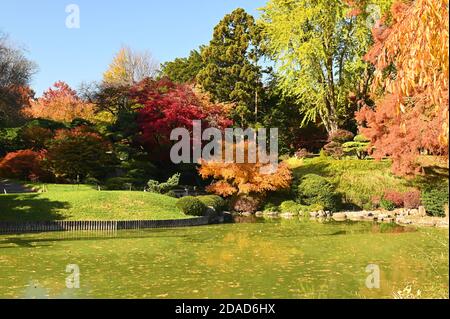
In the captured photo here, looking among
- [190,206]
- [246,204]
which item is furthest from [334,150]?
[190,206]

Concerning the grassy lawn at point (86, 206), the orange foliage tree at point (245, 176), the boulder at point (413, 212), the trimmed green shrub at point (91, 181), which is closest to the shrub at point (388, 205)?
the boulder at point (413, 212)

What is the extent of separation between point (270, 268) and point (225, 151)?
1454 cm

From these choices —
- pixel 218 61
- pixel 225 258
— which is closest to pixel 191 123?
pixel 218 61

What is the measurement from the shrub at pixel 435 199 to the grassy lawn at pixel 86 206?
1049 centimetres

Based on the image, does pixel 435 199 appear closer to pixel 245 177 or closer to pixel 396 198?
pixel 396 198

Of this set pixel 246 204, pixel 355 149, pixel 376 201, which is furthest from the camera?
pixel 355 149

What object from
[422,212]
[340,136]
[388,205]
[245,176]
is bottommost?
[422,212]

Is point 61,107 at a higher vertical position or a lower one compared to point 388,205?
higher

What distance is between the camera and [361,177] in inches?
1086

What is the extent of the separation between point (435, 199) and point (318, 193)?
18.8 ft

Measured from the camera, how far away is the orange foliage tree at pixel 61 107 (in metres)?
38.6

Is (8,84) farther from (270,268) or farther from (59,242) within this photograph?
(270,268)

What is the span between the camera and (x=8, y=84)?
33406 millimetres

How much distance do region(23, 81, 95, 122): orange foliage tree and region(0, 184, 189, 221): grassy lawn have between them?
16352mm
